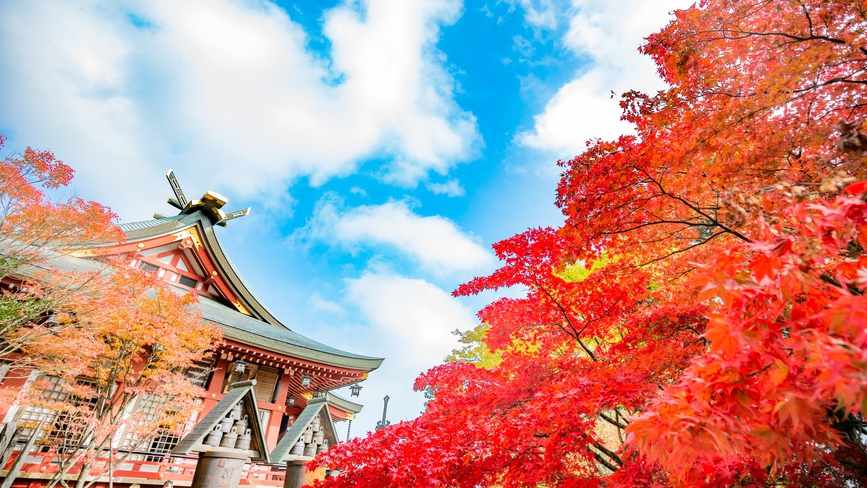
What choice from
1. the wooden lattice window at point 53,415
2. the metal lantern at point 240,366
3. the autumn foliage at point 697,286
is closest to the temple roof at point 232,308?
the metal lantern at point 240,366

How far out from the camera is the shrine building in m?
7.36

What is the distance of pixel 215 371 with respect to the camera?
36.1ft

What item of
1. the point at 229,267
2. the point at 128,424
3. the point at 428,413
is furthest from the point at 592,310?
the point at 229,267

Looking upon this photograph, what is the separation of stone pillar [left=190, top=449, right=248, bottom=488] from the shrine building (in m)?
0.19

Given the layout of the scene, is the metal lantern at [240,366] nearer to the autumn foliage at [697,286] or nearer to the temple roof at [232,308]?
the temple roof at [232,308]

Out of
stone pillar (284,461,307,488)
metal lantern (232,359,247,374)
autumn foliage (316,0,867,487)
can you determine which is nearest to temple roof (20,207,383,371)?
metal lantern (232,359,247,374)

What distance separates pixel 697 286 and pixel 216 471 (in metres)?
6.30

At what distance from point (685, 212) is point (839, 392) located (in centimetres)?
409

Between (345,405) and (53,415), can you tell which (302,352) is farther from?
(345,405)

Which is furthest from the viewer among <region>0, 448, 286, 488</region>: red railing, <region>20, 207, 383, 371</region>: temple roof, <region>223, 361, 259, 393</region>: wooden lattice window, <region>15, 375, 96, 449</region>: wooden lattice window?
<region>223, 361, 259, 393</region>: wooden lattice window

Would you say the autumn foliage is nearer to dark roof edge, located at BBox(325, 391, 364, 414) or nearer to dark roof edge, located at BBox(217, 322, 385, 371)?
dark roof edge, located at BBox(217, 322, 385, 371)

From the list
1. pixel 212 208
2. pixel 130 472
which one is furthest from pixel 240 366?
pixel 212 208

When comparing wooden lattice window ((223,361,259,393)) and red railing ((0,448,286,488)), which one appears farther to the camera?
wooden lattice window ((223,361,259,393))

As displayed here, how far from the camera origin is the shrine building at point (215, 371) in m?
7.36
